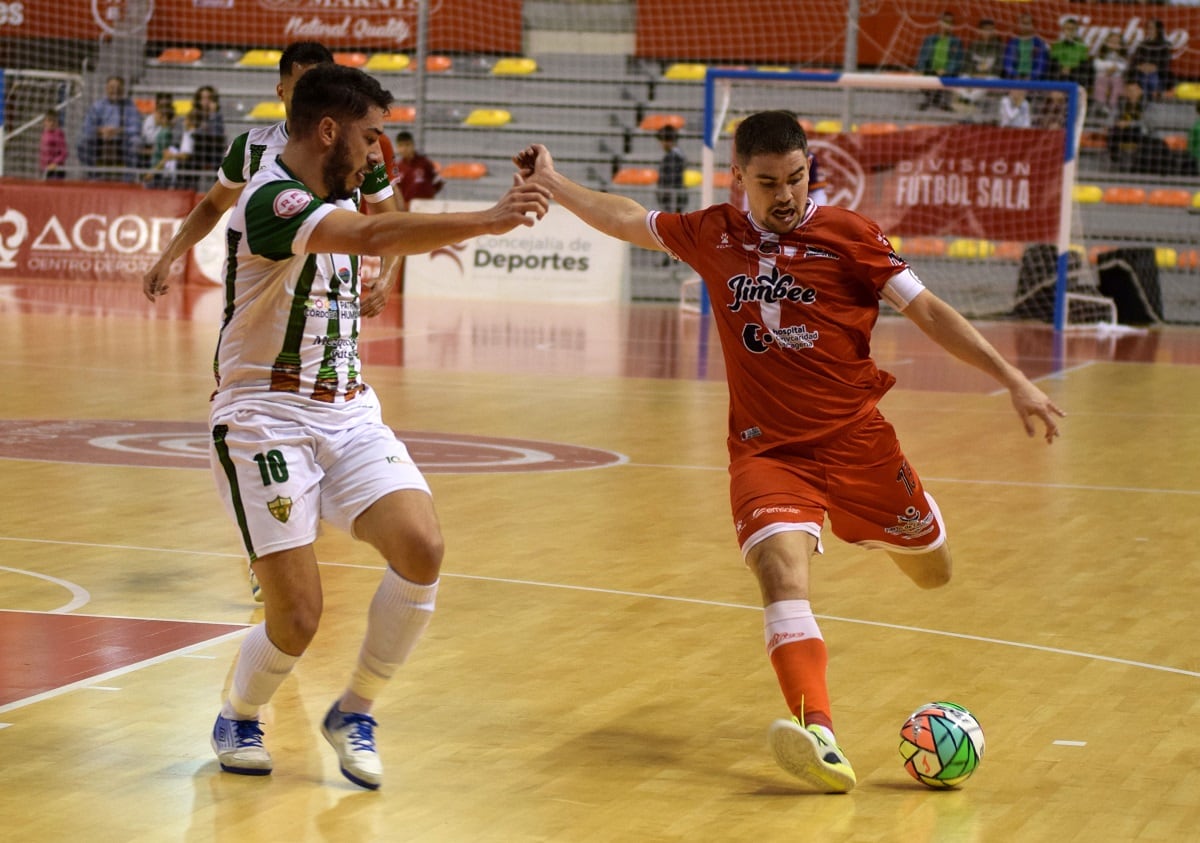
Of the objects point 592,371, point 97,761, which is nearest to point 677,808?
point 97,761

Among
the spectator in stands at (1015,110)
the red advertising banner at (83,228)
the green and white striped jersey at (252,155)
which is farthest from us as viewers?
the spectator in stands at (1015,110)

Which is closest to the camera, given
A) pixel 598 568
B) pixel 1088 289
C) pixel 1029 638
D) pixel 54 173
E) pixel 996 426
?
pixel 1029 638

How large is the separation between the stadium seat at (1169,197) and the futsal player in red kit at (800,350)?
20583 mm

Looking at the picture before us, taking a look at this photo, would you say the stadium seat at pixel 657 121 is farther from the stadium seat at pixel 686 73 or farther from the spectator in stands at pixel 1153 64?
the spectator in stands at pixel 1153 64

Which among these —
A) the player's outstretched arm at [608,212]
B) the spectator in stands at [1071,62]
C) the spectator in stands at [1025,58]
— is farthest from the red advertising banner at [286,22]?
the player's outstretched arm at [608,212]

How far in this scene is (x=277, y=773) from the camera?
4973 mm

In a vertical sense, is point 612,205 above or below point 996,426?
above

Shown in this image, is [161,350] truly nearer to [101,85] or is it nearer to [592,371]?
[592,371]

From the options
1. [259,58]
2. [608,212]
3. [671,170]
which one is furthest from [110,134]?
[608,212]

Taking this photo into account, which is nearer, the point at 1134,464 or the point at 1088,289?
the point at 1134,464

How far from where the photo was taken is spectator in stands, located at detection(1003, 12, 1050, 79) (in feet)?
82.5

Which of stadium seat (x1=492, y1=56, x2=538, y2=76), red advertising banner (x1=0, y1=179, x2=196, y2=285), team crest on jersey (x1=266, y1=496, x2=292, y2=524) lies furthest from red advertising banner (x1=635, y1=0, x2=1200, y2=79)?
team crest on jersey (x1=266, y1=496, x2=292, y2=524)

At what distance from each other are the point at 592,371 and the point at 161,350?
3930mm

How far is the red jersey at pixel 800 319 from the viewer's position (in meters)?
5.56
